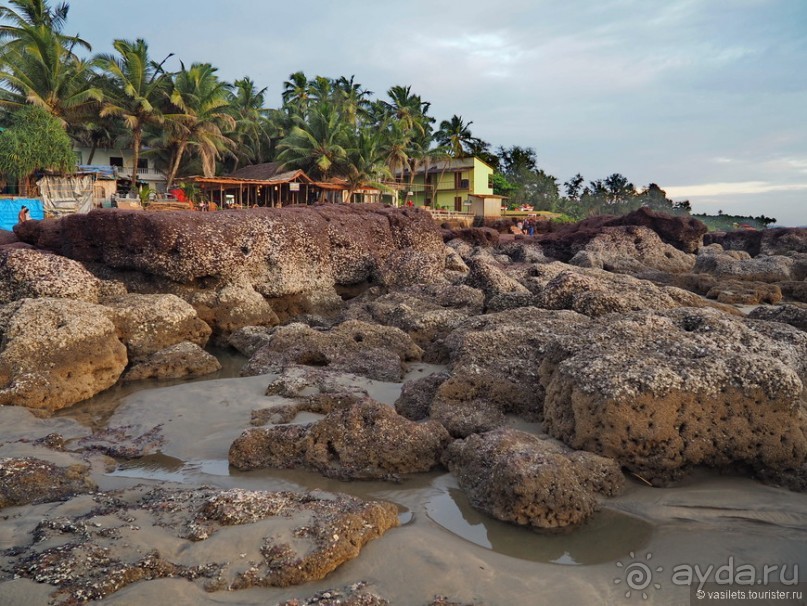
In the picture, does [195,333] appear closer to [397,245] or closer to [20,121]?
[397,245]

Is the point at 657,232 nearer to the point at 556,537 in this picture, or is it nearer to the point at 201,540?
the point at 556,537

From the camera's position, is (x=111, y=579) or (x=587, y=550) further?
(x=587, y=550)

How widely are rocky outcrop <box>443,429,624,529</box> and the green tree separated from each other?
99.4 ft

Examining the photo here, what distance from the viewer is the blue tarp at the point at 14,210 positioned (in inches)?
941

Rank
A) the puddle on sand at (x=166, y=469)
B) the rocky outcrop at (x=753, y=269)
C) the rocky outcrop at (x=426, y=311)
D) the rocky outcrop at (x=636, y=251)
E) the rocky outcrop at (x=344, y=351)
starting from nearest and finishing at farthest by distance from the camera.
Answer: the puddle on sand at (x=166, y=469) < the rocky outcrop at (x=344, y=351) < the rocky outcrop at (x=426, y=311) < the rocky outcrop at (x=753, y=269) < the rocky outcrop at (x=636, y=251)

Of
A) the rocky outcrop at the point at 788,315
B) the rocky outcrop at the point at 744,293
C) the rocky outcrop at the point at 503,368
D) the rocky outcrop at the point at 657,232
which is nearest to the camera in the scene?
the rocky outcrop at the point at 503,368

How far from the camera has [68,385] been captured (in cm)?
707

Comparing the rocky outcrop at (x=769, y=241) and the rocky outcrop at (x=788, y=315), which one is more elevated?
the rocky outcrop at (x=769, y=241)

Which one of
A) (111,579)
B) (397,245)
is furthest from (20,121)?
(111,579)

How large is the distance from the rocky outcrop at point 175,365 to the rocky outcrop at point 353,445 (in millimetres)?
3155

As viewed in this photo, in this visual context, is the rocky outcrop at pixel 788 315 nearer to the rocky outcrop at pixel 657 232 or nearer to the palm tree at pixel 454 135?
the rocky outcrop at pixel 657 232

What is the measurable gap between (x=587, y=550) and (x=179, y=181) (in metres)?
38.9

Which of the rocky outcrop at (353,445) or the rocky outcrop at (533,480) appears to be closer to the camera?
the rocky outcrop at (533,480)

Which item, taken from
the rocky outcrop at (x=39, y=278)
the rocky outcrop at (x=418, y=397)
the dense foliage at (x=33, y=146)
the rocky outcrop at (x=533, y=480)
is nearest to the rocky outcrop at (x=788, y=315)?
the rocky outcrop at (x=418, y=397)
